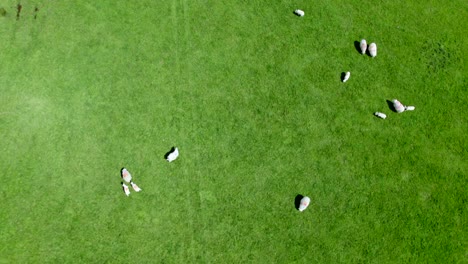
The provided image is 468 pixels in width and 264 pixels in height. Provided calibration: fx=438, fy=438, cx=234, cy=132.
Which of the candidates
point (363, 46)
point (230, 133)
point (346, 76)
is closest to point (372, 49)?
point (363, 46)

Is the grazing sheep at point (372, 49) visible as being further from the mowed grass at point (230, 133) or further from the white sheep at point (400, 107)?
the white sheep at point (400, 107)

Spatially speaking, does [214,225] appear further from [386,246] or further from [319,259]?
[386,246]

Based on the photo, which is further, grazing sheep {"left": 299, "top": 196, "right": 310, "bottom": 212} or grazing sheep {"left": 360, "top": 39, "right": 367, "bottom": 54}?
grazing sheep {"left": 360, "top": 39, "right": 367, "bottom": 54}

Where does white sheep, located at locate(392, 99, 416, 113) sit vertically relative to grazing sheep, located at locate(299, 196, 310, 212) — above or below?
above

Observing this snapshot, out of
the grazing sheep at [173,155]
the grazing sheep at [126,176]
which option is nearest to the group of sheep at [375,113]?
the grazing sheep at [173,155]

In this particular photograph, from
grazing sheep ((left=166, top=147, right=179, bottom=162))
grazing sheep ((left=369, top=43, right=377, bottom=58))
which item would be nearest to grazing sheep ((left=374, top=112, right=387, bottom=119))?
grazing sheep ((left=369, top=43, right=377, bottom=58))

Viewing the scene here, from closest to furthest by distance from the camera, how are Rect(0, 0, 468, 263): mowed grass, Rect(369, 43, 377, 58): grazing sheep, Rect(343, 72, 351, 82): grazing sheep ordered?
Rect(0, 0, 468, 263): mowed grass → Rect(343, 72, 351, 82): grazing sheep → Rect(369, 43, 377, 58): grazing sheep

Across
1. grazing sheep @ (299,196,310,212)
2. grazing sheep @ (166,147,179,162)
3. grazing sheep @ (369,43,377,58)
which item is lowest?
grazing sheep @ (299,196,310,212)

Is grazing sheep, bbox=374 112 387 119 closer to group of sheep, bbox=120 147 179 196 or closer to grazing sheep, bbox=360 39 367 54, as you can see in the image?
grazing sheep, bbox=360 39 367 54

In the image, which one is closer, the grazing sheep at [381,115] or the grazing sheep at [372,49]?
the grazing sheep at [381,115]
